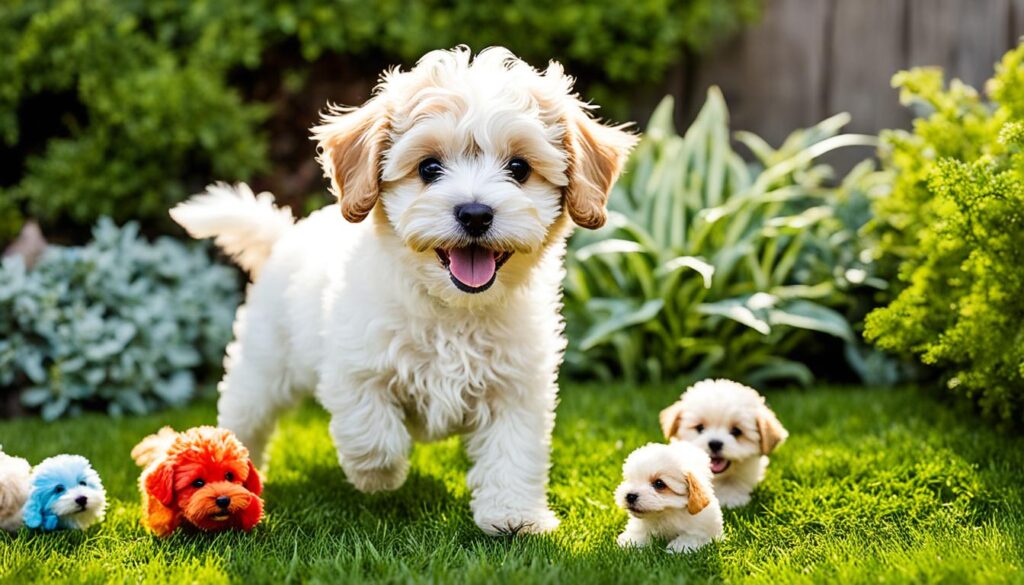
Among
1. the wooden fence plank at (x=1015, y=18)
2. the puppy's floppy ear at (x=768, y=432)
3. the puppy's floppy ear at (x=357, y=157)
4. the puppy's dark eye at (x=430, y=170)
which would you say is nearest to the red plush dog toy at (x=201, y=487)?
the puppy's floppy ear at (x=357, y=157)

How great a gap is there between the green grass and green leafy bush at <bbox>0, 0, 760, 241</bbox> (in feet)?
5.88

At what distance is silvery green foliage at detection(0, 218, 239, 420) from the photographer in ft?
18.3

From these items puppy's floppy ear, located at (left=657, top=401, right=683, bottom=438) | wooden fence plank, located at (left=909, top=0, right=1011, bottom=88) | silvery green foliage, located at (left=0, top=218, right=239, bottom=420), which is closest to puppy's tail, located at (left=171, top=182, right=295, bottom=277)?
silvery green foliage, located at (left=0, top=218, right=239, bottom=420)

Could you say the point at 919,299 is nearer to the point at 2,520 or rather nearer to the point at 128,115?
the point at 2,520

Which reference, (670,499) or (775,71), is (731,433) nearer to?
(670,499)

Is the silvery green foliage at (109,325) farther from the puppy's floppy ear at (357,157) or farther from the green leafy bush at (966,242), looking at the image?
the green leafy bush at (966,242)

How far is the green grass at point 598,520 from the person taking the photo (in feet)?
9.93

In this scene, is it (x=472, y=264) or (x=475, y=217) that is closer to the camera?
(x=475, y=217)

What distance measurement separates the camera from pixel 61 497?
3465mm

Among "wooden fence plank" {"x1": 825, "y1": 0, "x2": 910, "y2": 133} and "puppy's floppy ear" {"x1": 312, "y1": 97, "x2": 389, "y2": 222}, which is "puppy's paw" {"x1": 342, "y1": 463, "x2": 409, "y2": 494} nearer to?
"puppy's floppy ear" {"x1": 312, "y1": 97, "x2": 389, "y2": 222}

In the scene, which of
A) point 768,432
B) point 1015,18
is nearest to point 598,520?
point 768,432

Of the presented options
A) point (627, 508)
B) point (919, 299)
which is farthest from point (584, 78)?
point (627, 508)

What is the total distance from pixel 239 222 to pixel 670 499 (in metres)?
2.22

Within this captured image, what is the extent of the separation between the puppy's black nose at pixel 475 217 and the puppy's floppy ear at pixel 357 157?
374 mm
